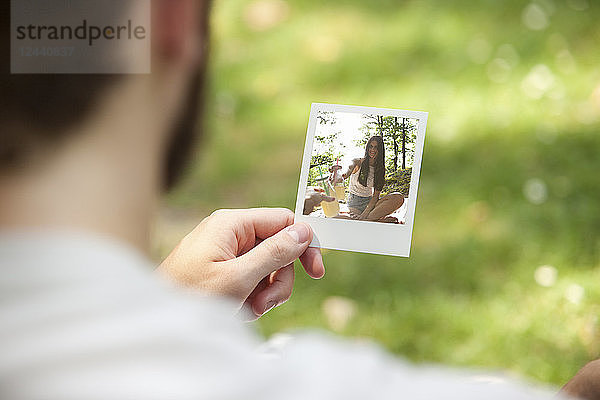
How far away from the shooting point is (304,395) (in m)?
0.56

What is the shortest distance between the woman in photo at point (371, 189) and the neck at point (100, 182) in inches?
18.5

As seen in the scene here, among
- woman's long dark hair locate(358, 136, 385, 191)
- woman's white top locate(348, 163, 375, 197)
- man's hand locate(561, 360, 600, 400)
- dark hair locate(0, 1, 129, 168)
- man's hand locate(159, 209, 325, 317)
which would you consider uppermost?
dark hair locate(0, 1, 129, 168)

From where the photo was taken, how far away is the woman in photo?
3.60 feet

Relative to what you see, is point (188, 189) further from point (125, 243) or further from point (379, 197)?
point (125, 243)

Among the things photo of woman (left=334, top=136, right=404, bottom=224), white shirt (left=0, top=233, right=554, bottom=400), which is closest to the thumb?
photo of woman (left=334, top=136, right=404, bottom=224)

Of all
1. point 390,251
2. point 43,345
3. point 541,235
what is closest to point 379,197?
point 390,251

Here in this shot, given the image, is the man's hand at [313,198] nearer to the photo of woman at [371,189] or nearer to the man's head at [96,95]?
the photo of woman at [371,189]

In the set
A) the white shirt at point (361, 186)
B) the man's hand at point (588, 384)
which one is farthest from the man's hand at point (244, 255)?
the man's hand at point (588, 384)

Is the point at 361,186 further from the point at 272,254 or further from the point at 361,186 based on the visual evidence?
the point at 272,254

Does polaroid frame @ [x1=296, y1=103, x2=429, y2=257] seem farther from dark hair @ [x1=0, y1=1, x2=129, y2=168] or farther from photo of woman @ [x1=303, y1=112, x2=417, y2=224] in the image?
dark hair @ [x1=0, y1=1, x2=129, y2=168]

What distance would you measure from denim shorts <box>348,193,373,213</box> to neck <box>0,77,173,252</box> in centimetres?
46

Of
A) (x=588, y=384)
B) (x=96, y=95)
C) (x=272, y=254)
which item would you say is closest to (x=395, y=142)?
(x=272, y=254)

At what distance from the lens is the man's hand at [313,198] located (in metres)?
1.10

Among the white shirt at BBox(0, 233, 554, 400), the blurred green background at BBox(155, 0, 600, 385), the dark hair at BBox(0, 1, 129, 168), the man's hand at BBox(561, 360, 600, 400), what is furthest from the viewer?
the blurred green background at BBox(155, 0, 600, 385)
